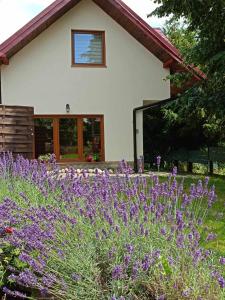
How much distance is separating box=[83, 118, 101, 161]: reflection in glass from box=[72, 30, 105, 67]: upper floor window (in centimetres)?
216

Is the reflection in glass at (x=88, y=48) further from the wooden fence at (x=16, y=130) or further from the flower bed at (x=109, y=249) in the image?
the flower bed at (x=109, y=249)

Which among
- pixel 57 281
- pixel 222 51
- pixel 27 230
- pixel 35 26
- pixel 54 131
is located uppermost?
pixel 35 26

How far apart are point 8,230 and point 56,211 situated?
45cm

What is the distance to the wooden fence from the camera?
1242cm

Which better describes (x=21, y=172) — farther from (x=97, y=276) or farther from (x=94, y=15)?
(x=94, y=15)

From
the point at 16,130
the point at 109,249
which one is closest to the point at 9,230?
the point at 109,249

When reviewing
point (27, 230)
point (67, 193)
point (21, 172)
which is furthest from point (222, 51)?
point (27, 230)

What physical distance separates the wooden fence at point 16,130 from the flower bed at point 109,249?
8.40m

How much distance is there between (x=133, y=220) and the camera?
3.34 meters

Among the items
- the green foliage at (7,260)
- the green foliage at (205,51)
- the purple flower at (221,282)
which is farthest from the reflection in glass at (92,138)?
the purple flower at (221,282)

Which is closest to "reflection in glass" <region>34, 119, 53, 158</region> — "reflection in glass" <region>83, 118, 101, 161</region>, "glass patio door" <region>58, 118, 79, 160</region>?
"glass patio door" <region>58, 118, 79, 160</region>

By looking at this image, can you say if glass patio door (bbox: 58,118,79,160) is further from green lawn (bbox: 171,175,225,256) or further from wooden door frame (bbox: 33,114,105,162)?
green lawn (bbox: 171,175,225,256)

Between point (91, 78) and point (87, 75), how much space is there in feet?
0.62

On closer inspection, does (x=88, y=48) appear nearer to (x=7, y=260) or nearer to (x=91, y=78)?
(x=91, y=78)
